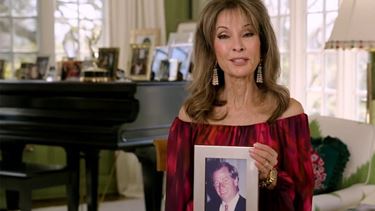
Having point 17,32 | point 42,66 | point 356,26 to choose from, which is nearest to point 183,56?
point 42,66

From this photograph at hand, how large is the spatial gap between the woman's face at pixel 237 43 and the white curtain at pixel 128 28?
4.18 m

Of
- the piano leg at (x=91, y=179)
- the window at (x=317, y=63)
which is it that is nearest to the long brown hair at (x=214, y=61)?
the piano leg at (x=91, y=179)

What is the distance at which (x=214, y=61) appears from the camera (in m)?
1.72

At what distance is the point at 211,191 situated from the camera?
155cm

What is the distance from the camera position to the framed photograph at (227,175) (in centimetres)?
152

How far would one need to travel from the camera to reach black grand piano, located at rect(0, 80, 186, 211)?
390cm

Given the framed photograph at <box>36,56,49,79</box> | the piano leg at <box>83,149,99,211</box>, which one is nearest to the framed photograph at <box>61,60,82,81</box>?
the framed photograph at <box>36,56,49,79</box>

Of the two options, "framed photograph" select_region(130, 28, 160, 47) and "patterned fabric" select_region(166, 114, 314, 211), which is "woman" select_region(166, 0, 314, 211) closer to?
"patterned fabric" select_region(166, 114, 314, 211)

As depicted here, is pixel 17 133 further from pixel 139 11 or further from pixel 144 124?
pixel 139 11

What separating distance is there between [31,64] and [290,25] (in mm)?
1822

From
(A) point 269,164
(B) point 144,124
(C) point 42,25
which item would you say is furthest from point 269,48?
(C) point 42,25

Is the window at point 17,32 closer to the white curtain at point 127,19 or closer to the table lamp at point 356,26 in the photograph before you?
the white curtain at point 127,19

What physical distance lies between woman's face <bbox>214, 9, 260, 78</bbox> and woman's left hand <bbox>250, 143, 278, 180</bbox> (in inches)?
8.0

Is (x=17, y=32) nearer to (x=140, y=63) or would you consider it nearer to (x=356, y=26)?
(x=140, y=63)
